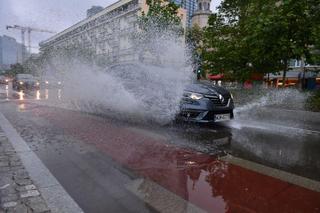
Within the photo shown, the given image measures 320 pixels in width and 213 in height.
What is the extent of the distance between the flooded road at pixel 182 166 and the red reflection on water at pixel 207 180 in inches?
0.4

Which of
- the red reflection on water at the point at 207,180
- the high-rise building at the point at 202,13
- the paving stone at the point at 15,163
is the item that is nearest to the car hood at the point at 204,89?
the red reflection on water at the point at 207,180

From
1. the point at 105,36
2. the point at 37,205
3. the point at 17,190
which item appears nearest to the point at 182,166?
the point at 37,205

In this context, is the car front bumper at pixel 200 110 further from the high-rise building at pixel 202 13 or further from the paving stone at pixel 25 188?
the high-rise building at pixel 202 13

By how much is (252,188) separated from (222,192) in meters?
0.40

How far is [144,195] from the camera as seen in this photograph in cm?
338

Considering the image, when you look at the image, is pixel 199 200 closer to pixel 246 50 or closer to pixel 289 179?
pixel 289 179

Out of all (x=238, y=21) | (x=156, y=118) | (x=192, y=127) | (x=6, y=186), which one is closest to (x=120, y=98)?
→ (x=156, y=118)

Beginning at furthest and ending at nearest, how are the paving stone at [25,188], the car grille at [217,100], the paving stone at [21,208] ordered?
the car grille at [217,100] → the paving stone at [25,188] → the paving stone at [21,208]

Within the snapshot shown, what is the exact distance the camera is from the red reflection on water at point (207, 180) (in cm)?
316

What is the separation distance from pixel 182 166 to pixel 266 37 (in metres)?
13.4

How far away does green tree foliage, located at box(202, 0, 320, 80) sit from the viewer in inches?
598

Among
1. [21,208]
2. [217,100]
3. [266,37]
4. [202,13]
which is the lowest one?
[21,208]

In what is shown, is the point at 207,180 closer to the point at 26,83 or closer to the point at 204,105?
the point at 204,105

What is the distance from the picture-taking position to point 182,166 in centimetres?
438
